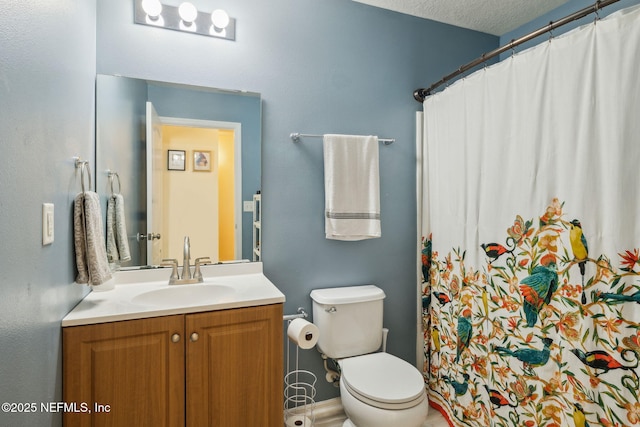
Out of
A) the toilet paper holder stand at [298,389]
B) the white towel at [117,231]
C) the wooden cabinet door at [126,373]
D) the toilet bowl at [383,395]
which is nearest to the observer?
the wooden cabinet door at [126,373]

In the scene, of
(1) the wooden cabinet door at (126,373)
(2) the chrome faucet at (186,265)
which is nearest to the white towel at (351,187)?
(2) the chrome faucet at (186,265)

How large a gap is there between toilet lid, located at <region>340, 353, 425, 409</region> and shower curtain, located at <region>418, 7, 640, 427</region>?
0.44 meters

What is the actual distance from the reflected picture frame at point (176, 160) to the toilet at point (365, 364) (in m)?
1.04

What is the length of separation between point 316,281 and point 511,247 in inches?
42.2

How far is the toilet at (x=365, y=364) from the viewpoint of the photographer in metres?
1.48

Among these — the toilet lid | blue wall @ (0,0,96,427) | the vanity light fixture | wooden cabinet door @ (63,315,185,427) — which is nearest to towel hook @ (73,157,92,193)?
blue wall @ (0,0,96,427)

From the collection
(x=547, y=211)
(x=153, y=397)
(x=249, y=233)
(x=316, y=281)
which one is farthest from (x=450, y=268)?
(x=153, y=397)

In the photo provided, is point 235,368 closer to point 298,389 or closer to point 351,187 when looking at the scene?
point 298,389

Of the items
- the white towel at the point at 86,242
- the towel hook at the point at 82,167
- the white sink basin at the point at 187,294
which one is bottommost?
the white sink basin at the point at 187,294

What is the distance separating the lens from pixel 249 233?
186cm

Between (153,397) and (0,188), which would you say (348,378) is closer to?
(153,397)

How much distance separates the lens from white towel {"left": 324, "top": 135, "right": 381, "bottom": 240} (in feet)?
6.43

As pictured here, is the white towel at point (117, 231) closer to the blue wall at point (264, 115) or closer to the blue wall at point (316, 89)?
the blue wall at point (264, 115)

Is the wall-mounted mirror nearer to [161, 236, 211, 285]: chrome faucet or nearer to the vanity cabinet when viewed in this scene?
[161, 236, 211, 285]: chrome faucet
